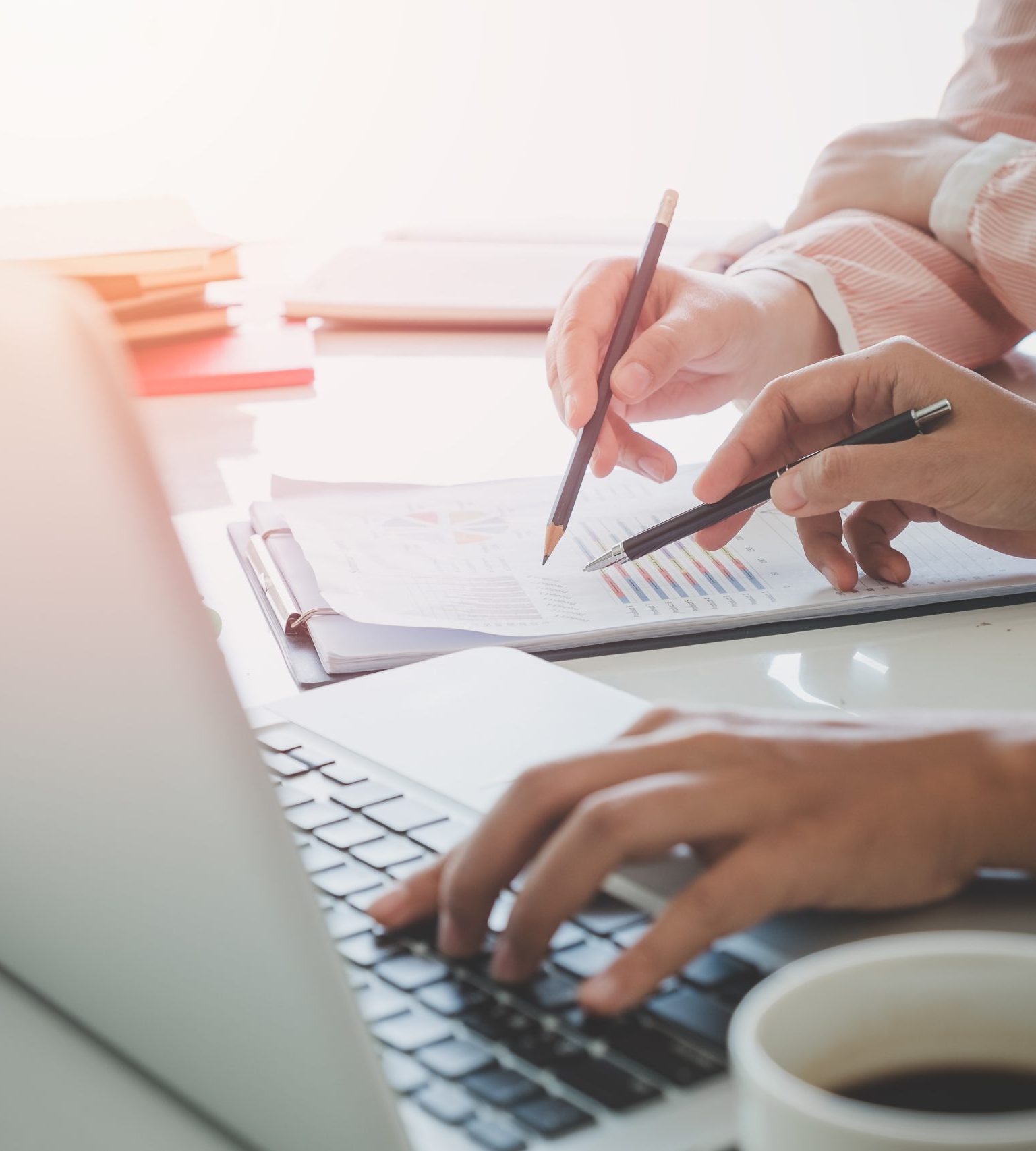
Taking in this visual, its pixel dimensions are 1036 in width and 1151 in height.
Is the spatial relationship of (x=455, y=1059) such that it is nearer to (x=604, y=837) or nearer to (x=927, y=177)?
(x=604, y=837)

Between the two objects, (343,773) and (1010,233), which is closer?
(343,773)

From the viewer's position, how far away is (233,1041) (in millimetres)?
303

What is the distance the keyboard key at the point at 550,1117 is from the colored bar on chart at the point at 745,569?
0.46 meters

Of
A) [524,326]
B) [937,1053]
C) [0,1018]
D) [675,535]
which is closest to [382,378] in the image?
[524,326]

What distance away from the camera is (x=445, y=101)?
2.13 meters

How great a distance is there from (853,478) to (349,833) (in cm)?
36

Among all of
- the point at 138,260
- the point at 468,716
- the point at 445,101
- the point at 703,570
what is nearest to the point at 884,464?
the point at 703,570

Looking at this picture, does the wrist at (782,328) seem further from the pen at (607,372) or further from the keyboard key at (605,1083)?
the keyboard key at (605,1083)

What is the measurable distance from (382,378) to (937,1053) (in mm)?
1060

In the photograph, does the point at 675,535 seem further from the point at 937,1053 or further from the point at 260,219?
the point at 260,219

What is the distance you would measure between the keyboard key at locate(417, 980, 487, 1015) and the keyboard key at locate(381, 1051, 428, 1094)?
0.02 metres

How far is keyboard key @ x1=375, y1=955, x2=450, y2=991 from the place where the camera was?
36cm

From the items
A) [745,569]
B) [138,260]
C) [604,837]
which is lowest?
[745,569]

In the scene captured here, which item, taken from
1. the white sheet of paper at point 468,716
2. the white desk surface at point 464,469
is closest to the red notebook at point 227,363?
the white desk surface at point 464,469
